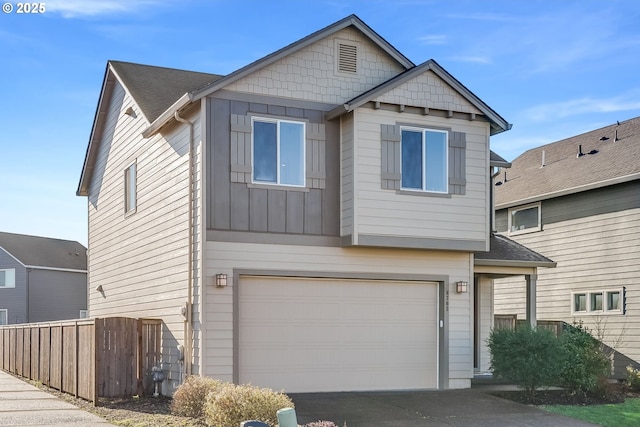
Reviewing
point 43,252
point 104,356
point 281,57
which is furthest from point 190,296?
point 43,252

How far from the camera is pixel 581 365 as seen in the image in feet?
53.5

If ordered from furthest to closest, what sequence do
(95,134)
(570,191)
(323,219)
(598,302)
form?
(95,134), (570,191), (598,302), (323,219)

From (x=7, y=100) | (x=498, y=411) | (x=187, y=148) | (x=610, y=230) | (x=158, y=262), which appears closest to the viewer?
(x=498, y=411)

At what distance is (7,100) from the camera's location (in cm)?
1842

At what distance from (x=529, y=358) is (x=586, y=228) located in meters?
7.29

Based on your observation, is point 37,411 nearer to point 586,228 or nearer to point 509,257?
point 509,257

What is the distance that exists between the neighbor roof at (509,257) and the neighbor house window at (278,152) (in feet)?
16.0

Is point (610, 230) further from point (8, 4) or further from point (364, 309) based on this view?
point (8, 4)

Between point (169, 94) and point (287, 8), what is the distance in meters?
5.70

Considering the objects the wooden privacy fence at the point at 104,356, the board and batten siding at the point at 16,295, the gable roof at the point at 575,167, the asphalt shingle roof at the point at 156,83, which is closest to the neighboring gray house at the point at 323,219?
the wooden privacy fence at the point at 104,356

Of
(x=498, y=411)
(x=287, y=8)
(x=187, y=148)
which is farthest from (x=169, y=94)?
(x=498, y=411)

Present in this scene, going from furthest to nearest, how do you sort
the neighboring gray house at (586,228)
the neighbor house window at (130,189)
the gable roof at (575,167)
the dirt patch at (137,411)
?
the gable roof at (575,167) < the neighboring gray house at (586,228) < the neighbor house window at (130,189) < the dirt patch at (137,411)

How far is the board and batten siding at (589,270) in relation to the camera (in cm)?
2023

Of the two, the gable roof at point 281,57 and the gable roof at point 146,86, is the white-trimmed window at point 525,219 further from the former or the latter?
the gable roof at point 146,86
